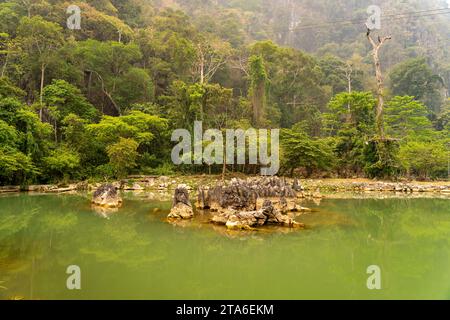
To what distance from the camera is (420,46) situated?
56625 mm

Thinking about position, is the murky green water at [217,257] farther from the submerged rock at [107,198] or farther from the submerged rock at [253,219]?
the submerged rock at [107,198]

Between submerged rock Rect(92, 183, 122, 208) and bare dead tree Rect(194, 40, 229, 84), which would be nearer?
submerged rock Rect(92, 183, 122, 208)

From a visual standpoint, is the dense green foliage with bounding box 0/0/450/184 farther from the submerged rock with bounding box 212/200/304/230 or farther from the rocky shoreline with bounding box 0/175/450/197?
the submerged rock with bounding box 212/200/304/230

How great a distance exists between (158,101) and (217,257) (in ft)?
85.0

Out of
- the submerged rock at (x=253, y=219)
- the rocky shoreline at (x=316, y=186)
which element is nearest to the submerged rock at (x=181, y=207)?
the submerged rock at (x=253, y=219)

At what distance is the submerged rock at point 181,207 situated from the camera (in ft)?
38.0

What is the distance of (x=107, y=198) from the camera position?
14328 mm

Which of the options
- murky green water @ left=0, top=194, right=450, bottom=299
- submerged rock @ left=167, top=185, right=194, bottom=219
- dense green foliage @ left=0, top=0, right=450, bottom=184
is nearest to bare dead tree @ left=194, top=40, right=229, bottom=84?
dense green foliage @ left=0, top=0, right=450, bottom=184

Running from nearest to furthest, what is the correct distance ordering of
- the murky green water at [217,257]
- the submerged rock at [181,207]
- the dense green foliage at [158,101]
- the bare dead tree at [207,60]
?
the murky green water at [217,257]
the submerged rock at [181,207]
the dense green foliage at [158,101]
the bare dead tree at [207,60]

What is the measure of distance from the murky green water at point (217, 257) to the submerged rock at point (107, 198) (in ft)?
5.90

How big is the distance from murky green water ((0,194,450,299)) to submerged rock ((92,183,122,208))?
5.90ft

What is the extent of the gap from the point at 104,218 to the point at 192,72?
21.7 meters

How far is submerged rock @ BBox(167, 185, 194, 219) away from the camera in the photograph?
11570 mm
